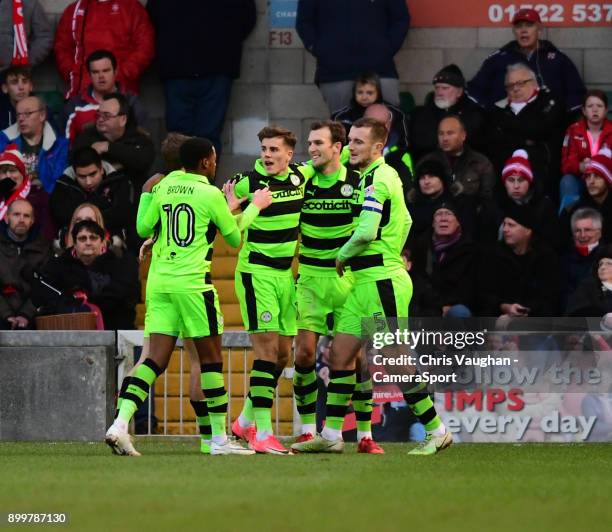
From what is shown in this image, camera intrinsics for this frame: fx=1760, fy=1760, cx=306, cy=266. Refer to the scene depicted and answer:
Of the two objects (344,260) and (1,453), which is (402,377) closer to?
(344,260)

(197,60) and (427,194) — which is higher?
(197,60)

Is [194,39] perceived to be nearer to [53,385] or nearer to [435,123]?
[435,123]

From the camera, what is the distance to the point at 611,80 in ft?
58.9

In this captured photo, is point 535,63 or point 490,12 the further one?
point 490,12

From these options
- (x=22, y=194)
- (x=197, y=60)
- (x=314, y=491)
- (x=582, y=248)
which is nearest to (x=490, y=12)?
(x=197, y=60)

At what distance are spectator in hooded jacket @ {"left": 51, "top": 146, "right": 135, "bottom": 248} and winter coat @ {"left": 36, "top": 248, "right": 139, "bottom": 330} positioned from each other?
1264 millimetres

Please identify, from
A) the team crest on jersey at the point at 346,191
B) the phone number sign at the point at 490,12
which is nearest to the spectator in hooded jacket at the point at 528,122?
the phone number sign at the point at 490,12

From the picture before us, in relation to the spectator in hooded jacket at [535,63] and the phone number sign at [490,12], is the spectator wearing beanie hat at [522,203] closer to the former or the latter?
the spectator in hooded jacket at [535,63]

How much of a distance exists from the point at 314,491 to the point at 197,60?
9.12m

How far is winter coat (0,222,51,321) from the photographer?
1538 cm

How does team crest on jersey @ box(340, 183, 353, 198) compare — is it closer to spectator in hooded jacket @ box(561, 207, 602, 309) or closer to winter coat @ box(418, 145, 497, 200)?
spectator in hooded jacket @ box(561, 207, 602, 309)

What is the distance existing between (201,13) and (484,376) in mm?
5566

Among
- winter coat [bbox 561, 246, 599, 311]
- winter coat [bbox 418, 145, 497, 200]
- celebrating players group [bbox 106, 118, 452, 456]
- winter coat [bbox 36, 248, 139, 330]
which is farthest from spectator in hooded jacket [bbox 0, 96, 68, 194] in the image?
winter coat [bbox 561, 246, 599, 311]

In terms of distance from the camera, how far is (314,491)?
340 inches
